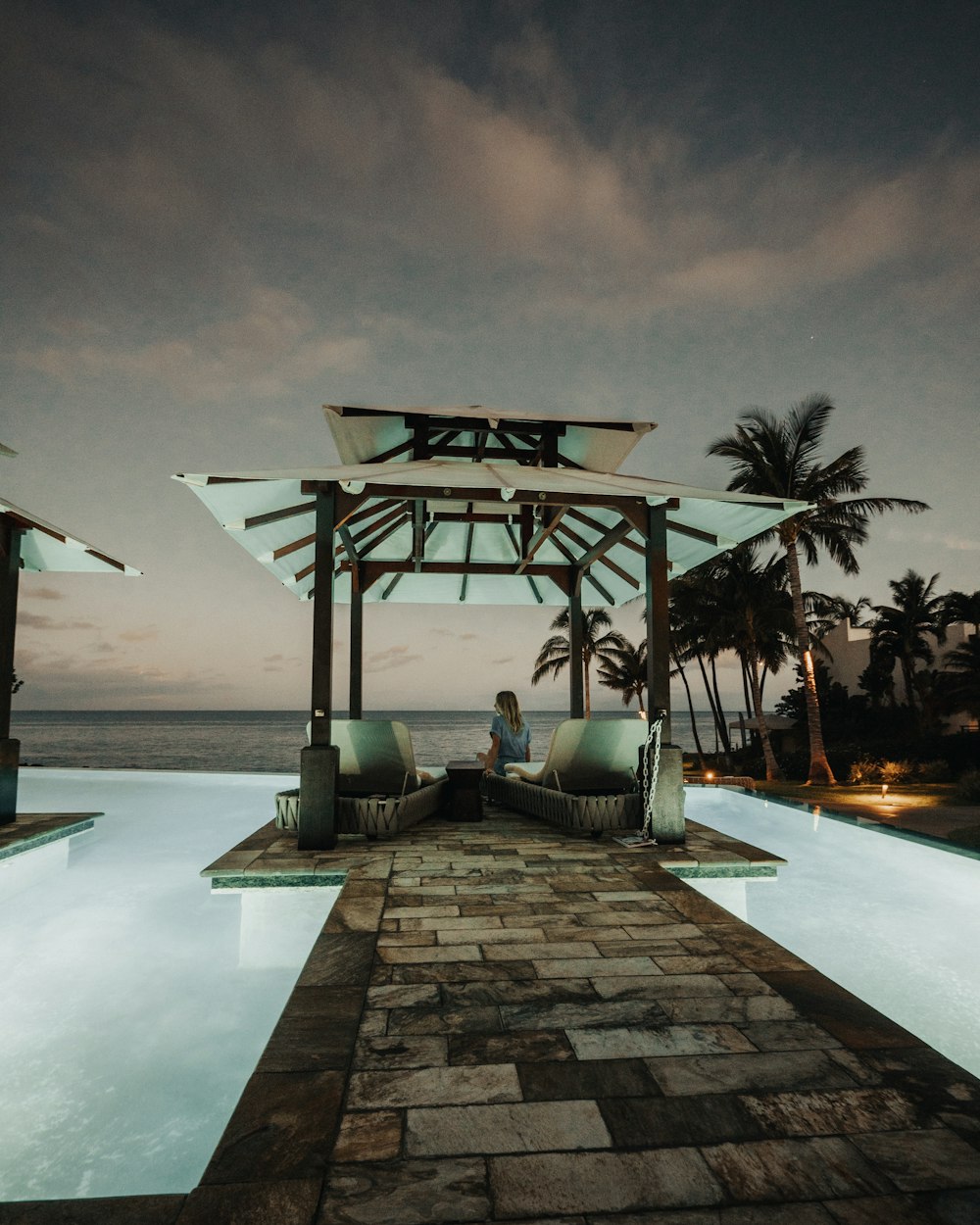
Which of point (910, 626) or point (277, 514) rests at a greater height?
point (910, 626)

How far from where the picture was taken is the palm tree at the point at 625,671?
33750 mm

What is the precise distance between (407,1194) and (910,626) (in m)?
35.5

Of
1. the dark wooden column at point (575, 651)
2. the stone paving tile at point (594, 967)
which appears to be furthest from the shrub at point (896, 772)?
the stone paving tile at point (594, 967)

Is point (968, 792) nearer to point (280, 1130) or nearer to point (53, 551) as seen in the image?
point (53, 551)

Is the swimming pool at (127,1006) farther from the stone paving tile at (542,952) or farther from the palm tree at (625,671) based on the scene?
the palm tree at (625,671)

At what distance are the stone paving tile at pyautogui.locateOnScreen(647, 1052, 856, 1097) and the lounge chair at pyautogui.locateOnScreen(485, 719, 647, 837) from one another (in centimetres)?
341

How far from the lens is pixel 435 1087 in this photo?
71.7 inches

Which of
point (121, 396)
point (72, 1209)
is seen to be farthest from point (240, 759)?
point (72, 1209)

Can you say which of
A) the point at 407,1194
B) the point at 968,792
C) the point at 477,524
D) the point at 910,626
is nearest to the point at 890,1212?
the point at 407,1194

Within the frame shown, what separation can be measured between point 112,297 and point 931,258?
1542 cm

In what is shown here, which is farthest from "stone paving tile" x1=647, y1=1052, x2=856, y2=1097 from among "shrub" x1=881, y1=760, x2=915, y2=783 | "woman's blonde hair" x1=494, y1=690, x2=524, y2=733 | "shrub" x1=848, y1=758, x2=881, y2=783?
"shrub" x1=848, y1=758, x2=881, y2=783

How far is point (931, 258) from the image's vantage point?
44.5 ft

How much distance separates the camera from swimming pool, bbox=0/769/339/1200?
2.40 metres

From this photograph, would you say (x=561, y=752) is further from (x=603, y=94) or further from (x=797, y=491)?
(x=797, y=491)
